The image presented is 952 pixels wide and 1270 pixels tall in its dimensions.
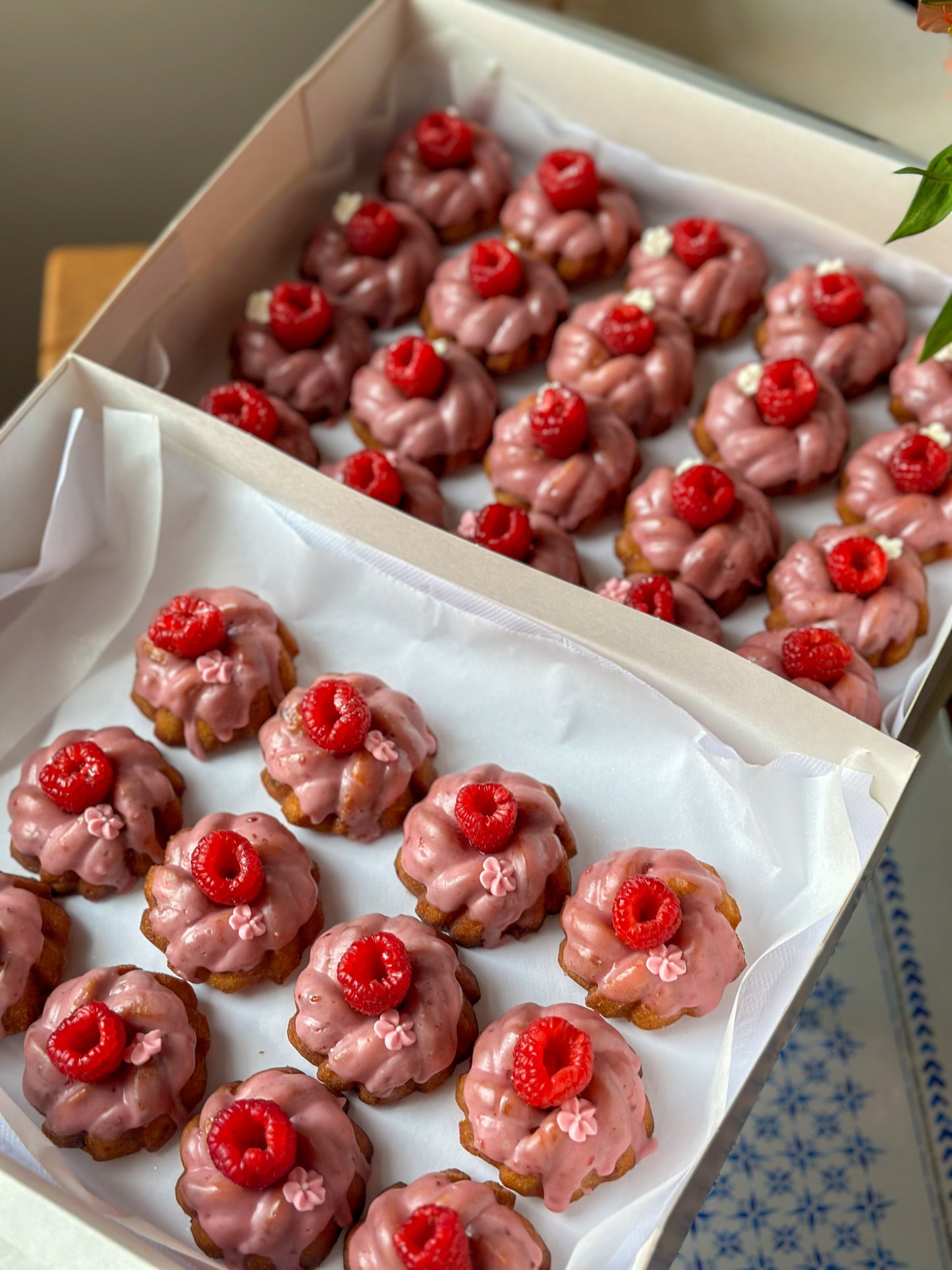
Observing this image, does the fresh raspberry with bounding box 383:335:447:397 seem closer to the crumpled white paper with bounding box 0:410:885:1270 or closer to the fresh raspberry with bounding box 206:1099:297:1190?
the crumpled white paper with bounding box 0:410:885:1270

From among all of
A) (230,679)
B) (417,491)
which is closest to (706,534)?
(417,491)

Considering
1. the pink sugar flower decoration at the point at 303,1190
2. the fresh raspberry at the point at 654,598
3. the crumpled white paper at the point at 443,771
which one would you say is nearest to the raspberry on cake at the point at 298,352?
the crumpled white paper at the point at 443,771

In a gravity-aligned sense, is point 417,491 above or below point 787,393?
below

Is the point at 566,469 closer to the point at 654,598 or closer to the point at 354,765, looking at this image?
the point at 654,598

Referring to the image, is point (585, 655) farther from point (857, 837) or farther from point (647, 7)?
point (647, 7)

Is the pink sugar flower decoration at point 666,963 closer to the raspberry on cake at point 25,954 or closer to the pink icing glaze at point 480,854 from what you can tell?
the pink icing glaze at point 480,854

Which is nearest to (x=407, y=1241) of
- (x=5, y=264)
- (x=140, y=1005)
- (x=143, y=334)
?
(x=140, y=1005)
